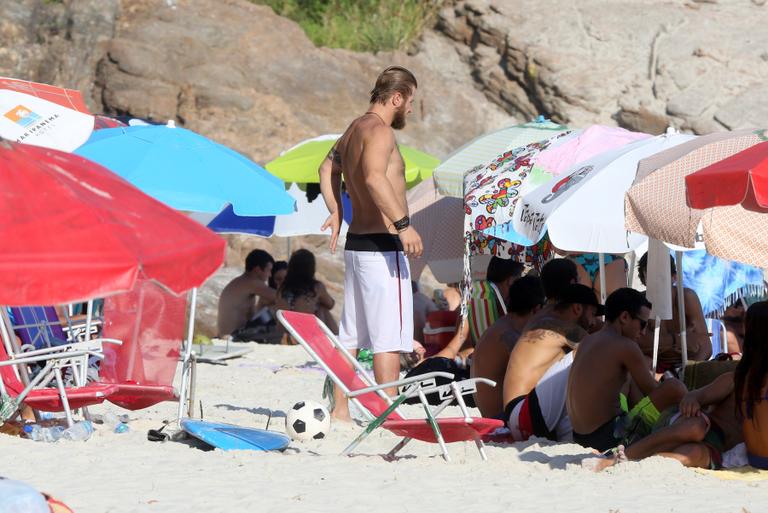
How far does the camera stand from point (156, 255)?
3.34 metres

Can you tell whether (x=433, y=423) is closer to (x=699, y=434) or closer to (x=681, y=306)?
(x=699, y=434)

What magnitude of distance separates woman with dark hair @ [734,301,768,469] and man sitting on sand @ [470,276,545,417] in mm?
1836

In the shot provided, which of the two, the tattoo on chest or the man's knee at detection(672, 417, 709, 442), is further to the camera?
the tattoo on chest

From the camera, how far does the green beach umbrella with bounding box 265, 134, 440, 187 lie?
1119cm

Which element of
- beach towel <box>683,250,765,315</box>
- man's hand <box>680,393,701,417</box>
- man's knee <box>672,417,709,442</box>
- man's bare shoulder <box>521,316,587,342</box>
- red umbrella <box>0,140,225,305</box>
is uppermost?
red umbrella <box>0,140,225,305</box>

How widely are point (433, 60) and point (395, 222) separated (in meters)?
14.6

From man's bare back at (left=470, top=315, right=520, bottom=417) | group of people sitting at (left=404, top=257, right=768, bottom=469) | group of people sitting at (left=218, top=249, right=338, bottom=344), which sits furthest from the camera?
group of people sitting at (left=218, top=249, right=338, bottom=344)

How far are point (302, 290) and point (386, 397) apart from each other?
572 centimetres

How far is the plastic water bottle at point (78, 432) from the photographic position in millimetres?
5949

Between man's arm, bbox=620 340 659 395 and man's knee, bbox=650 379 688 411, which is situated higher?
man's arm, bbox=620 340 659 395

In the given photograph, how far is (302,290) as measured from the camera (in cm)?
1145

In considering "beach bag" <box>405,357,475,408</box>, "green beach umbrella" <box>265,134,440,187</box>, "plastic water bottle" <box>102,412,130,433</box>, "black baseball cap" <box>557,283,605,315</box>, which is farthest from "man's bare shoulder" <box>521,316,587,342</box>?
"green beach umbrella" <box>265,134,440,187</box>

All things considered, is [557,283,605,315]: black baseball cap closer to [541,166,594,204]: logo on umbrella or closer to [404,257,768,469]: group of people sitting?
[404,257,768,469]: group of people sitting

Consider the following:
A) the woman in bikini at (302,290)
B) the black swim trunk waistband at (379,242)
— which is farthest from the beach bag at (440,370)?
the woman in bikini at (302,290)
